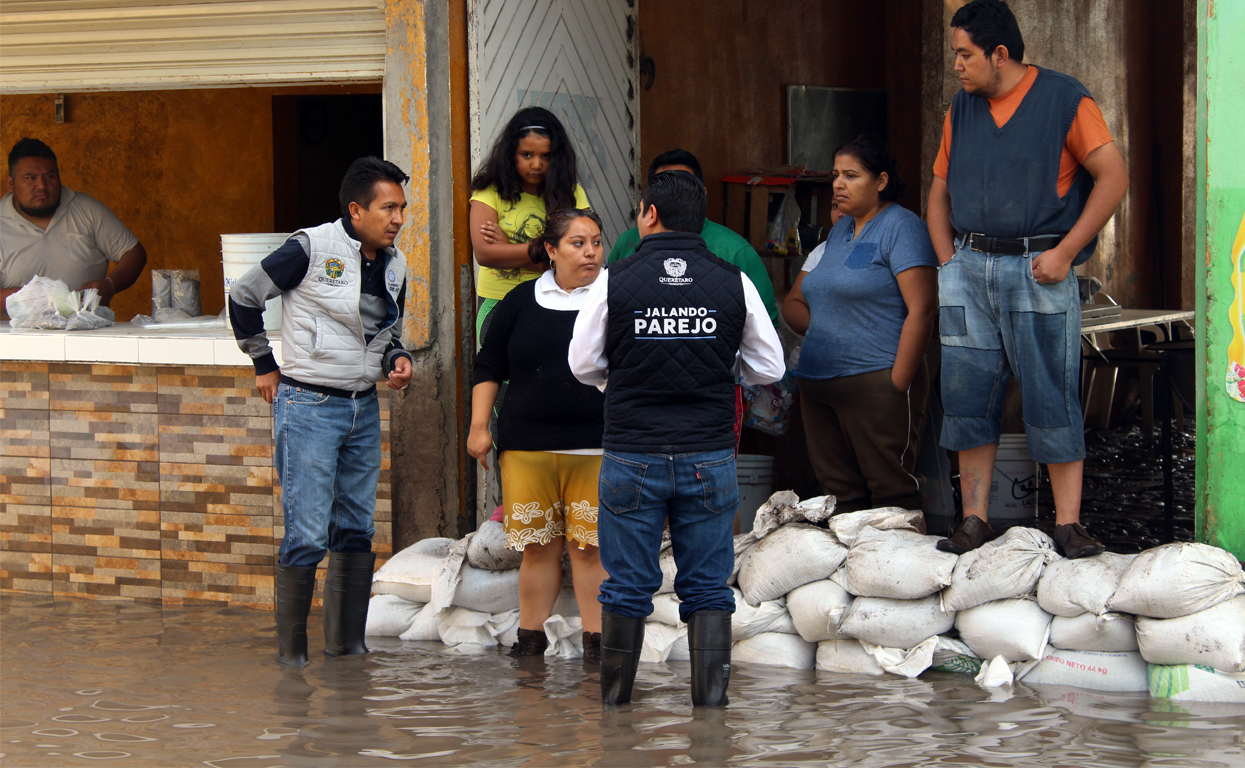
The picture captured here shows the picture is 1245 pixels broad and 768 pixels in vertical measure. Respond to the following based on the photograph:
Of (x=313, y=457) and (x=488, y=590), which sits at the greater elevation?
(x=313, y=457)

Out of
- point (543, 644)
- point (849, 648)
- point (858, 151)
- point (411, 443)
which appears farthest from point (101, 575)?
point (858, 151)

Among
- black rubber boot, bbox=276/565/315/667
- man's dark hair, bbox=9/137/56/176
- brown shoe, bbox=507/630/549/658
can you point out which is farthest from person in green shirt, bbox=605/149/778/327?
man's dark hair, bbox=9/137/56/176

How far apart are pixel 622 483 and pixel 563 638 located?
1153 millimetres

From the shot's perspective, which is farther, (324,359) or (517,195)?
(517,195)

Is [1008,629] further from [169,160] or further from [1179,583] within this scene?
[169,160]

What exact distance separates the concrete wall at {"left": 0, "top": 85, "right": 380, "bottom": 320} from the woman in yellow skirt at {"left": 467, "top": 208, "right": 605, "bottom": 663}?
538cm

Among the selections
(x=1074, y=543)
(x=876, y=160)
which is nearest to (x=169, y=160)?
(x=876, y=160)

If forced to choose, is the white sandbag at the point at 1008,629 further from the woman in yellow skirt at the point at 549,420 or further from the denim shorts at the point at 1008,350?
the woman in yellow skirt at the point at 549,420

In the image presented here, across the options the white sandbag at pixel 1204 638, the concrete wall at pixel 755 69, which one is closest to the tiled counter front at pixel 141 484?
the concrete wall at pixel 755 69

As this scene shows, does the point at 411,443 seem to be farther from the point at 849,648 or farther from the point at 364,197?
the point at 849,648

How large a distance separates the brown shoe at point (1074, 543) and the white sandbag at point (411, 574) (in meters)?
2.42

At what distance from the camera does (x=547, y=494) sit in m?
4.57

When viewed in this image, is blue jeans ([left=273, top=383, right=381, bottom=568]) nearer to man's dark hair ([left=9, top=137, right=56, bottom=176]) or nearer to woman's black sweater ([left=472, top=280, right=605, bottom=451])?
woman's black sweater ([left=472, top=280, right=605, bottom=451])

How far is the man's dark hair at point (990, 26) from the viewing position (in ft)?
14.1
